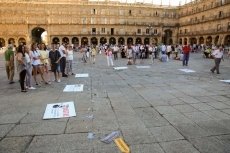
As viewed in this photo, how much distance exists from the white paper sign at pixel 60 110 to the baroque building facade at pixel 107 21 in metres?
40.0

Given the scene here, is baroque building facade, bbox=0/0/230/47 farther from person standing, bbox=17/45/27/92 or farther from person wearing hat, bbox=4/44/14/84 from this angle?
person standing, bbox=17/45/27/92

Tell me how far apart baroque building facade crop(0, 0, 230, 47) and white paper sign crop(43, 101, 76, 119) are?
1573 inches

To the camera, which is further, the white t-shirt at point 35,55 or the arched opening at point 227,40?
the arched opening at point 227,40

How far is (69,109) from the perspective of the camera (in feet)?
13.6

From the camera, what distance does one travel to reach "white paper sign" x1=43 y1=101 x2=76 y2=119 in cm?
382

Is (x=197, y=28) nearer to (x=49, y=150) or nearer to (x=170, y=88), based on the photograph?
(x=170, y=88)

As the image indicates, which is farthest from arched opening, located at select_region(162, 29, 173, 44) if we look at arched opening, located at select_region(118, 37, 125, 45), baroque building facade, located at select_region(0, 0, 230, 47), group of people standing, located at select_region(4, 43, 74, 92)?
group of people standing, located at select_region(4, 43, 74, 92)

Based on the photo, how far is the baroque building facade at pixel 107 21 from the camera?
42.8 m

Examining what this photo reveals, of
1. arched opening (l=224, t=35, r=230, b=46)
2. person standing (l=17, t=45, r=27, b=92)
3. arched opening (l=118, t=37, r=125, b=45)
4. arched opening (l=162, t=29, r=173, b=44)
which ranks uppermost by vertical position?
arched opening (l=162, t=29, r=173, b=44)

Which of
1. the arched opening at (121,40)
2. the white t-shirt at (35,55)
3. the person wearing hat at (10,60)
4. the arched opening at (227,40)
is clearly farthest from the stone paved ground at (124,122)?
the arched opening at (121,40)

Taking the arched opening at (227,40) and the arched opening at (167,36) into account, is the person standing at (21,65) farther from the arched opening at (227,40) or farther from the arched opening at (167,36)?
the arched opening at (167,36)

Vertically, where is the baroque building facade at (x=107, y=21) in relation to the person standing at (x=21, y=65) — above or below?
above

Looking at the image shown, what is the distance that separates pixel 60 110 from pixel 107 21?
46353 mm

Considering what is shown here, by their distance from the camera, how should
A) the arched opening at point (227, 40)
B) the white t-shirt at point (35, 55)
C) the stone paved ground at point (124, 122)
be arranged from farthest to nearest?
the arched opening at point (227, 40), the white t-shirt at point (35, 55), the stone paved ground at point (124, 122)
